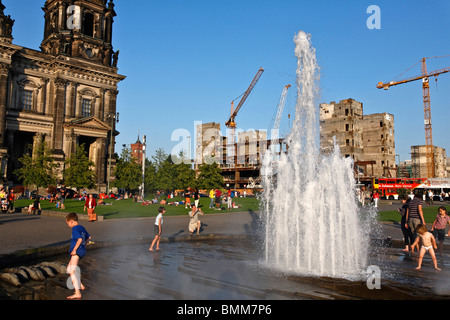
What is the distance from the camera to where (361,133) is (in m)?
105

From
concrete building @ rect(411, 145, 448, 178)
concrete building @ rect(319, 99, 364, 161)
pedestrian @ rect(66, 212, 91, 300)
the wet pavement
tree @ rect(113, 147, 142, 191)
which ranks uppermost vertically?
concrete building @ rect(319, 99, 364, 161)

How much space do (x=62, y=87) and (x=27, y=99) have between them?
4853 mm

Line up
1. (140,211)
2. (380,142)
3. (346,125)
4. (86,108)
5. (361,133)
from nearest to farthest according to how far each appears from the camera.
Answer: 1. (140,211)
2. (86,108)
3. (346,125)
4. (380,142)
5. (361,133)

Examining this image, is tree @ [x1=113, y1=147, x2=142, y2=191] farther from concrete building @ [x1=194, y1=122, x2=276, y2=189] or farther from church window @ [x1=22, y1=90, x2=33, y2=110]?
concrete building @ [x1=194, y1=122, x2=276, y2=189]

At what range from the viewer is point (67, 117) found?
1946 inches

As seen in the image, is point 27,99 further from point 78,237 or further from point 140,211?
point 78,237

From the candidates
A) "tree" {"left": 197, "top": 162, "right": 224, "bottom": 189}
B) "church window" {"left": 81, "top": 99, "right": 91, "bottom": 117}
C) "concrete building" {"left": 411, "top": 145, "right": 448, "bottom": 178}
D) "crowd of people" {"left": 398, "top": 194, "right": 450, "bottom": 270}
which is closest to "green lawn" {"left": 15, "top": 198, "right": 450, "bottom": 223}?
"crowd of people" {"left": 398, "top": 194, "right": 450, "bottom": 270}

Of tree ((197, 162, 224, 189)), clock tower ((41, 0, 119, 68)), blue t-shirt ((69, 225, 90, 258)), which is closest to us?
blue t-shirt ((69, 225, 90, 258))

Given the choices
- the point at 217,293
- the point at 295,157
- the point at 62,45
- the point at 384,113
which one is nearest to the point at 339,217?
the point at 295,157

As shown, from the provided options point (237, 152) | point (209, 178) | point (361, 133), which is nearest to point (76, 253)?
point (209, 178)

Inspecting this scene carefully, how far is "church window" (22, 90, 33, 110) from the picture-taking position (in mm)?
47219

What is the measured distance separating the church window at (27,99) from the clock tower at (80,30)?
7149 mm

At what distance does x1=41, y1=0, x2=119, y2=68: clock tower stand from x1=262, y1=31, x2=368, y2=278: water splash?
48.5 m
